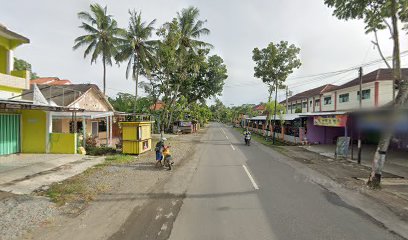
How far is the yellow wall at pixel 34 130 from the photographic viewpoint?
17.2 m

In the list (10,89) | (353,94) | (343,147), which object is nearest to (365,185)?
(343,147)

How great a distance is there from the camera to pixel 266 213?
758 cm

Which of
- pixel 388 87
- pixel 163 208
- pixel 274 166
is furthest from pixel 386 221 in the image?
pixel 388 87

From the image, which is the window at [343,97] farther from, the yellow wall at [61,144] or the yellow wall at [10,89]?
the yellow wall at [10,89]

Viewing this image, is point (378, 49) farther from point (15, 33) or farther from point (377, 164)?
point (15, 33)

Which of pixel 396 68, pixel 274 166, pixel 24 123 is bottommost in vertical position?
pixel 274 166

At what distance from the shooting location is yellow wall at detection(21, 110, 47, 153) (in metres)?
17.2

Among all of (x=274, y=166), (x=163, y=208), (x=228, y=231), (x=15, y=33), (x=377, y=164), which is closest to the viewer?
(x=228, y=231)

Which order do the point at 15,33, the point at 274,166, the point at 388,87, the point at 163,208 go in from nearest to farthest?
the point at 163,208, the point at 15,33, the point at 274,166, the point at 388,87

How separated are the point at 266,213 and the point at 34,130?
15.2 meters

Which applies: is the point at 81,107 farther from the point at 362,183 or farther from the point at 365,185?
the point at 365,185

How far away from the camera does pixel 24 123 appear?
17234 millimetres

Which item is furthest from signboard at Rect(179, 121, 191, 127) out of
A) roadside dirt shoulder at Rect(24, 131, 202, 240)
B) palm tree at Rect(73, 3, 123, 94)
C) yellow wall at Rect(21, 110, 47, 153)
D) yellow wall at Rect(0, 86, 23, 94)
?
roadside dirt shoulder at Rect(24, 131, 202, 240)

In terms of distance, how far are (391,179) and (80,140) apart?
17716 millimetres
